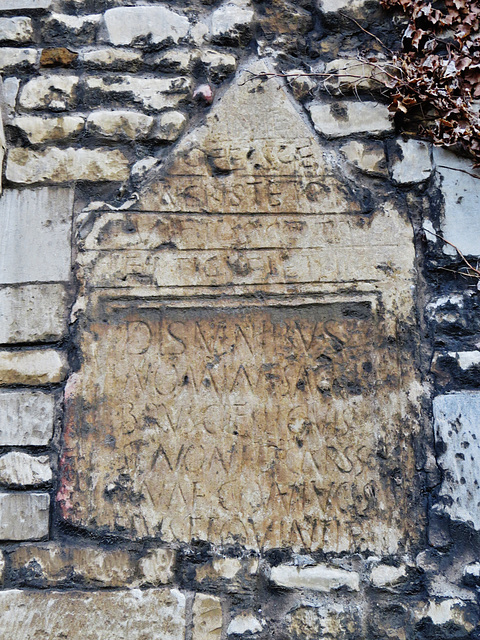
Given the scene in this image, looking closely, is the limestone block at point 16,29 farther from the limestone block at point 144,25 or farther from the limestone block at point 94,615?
the limestone block at point 94,615

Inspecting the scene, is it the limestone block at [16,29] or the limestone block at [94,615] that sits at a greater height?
the limestone block at [16,29]

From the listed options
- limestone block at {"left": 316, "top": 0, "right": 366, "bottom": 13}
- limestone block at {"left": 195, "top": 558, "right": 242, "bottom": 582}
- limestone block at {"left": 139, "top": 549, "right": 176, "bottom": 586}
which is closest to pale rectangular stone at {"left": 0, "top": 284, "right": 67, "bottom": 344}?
limestone block at {"left": 139, "top": 549, "right": 176, "bottom": 586}

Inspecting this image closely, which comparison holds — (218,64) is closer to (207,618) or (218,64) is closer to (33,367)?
(33,367)

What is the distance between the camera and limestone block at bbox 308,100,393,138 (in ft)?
7.31

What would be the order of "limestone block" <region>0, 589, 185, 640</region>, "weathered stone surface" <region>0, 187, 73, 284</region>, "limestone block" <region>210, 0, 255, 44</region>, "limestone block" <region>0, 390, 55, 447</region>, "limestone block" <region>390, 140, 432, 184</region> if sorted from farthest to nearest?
1. "limestone block" <region>210, 0, 255, 44</region>
2. "limestone block" <region>390, 140, 432, 184</region>
3. "weathered stone surface" <region>0, 187, 73, 284</region>
4. "limestone block" <region>0, 390, 55, 447</region>
5. "limestone block" <region>0, 589, 185, 640</region>

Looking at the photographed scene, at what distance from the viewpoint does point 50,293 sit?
2072 mm

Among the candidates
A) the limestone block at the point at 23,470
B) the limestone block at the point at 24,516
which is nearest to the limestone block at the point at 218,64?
the limestone block at the point at 23,470

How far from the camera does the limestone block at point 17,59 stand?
7.41 feet

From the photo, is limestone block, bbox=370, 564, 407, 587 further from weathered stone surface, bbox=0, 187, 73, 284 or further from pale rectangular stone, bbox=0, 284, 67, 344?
weathered stone surface, bbox=0, 187, 73, 284

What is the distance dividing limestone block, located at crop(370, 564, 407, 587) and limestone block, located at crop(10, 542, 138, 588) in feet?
2.50

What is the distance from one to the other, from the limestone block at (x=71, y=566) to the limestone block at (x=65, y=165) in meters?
1.28

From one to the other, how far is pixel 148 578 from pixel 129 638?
179 mm

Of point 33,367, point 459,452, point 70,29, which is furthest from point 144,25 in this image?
point 459,452

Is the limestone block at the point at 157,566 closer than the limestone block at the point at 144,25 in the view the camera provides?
Yes
